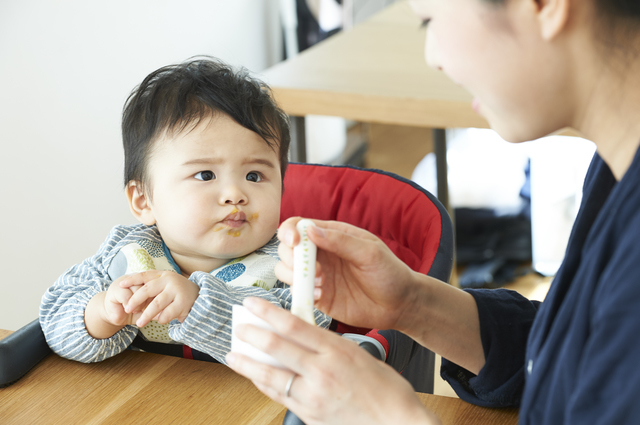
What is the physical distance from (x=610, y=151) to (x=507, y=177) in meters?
2.17

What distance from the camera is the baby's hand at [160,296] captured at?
0.85 metres

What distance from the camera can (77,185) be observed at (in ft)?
6.32

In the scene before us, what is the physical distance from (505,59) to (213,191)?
62cm

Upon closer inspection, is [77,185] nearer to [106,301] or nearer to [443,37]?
[106,301]

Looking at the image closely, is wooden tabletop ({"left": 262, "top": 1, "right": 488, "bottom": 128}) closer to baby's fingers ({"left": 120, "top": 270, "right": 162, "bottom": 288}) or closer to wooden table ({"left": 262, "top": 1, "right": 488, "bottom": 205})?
wooden table ({"left": 262, "top": 1, "right": 488, "bottom": 205})

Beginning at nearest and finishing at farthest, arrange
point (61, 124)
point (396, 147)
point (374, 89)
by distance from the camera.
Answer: point (61, 124)
point (374, 89)
point (396, 147)

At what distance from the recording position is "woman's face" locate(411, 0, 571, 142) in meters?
0.56

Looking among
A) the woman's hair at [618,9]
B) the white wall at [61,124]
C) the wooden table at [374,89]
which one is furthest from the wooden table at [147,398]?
the wooden table at [374,89]

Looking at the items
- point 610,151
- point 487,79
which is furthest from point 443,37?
point 610,151

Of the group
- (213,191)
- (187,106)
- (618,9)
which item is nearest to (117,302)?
(213,191)

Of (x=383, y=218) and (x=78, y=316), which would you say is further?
(x=383, y=218)

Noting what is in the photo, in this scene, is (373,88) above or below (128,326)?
above

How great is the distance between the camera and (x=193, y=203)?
1053 mm

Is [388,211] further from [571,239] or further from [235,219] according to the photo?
[571,239]
